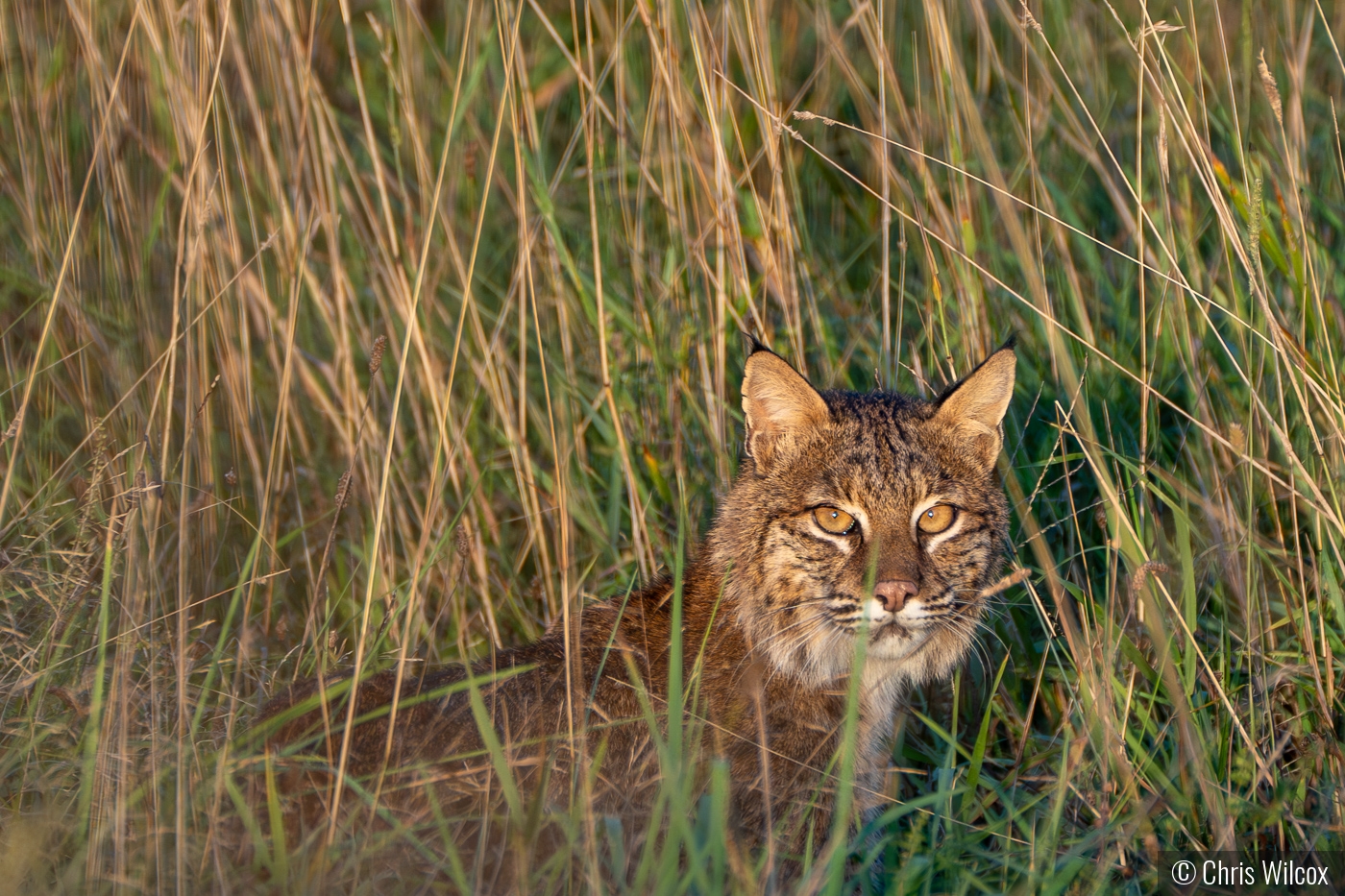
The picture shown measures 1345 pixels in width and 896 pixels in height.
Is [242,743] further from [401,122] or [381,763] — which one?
[401,122]

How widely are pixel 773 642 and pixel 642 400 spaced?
1597mm

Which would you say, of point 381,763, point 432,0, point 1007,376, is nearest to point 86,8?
point 381,763

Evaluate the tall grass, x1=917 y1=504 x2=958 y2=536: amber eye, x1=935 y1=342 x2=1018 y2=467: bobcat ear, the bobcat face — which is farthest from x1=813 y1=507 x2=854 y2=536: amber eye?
the tall grass

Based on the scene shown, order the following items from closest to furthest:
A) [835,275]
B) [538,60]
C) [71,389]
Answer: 1. [71,389]
2. [835,275]
3. [538,60]

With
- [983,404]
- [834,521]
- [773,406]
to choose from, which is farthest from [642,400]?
[983,404]

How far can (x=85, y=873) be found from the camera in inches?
114

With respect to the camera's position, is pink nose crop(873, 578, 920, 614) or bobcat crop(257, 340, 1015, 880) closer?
bobcat crop(257, 340, 1015, 880)

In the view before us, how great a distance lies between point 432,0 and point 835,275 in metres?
4.25

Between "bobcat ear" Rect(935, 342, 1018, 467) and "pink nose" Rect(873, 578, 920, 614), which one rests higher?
"bobcat ear" Rect(935, 342, 1018, 467)

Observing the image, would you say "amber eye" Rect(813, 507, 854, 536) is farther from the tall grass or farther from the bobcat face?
the tall grass

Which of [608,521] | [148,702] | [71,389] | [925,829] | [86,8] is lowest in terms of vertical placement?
[925,829]

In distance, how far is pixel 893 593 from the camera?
361cm

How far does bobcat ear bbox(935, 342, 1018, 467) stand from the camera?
394 centimetres

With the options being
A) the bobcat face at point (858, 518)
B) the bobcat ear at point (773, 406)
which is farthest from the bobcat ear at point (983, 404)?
the bobcat ear at point (773, 406)
